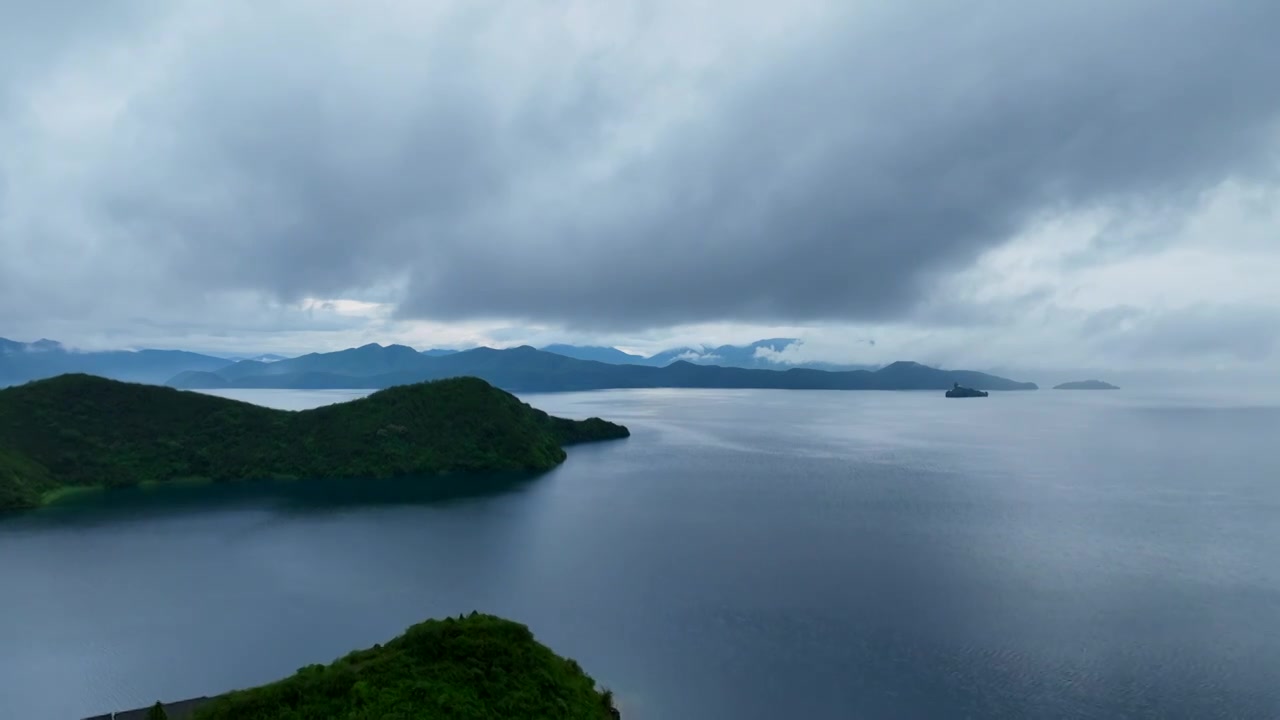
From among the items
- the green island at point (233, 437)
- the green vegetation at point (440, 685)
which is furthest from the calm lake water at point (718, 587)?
the green island at point (233, 437)

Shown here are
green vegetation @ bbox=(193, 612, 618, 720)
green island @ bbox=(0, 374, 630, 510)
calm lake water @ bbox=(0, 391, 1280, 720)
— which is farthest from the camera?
green island @ bbox=(0, 374, 630, 510)

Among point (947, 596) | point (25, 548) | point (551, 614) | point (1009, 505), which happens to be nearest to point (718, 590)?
point (551, 614)

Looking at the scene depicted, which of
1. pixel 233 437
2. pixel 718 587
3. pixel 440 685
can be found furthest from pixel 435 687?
pixel 233 437

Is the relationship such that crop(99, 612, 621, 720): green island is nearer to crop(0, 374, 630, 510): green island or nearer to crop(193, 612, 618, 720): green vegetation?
crop(193, 612, 618, 720): green vegetation

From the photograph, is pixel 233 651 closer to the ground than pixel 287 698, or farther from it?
closer to the ground

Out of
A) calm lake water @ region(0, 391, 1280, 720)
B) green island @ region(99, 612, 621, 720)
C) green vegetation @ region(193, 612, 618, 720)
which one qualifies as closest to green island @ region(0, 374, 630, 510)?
calm lake water @ region(0, 391, 1280, 720)

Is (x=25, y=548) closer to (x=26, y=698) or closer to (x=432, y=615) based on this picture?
(x=26, y=698)
